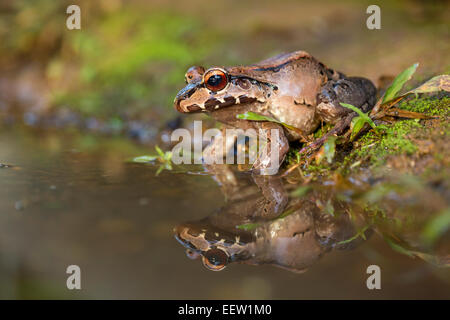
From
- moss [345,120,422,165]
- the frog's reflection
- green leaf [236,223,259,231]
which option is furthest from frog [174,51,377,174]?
green leaf [236,223,259,231]

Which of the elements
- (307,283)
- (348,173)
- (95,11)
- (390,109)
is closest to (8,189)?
(307,283)

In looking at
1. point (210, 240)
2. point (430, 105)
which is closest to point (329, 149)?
point (430, 105)

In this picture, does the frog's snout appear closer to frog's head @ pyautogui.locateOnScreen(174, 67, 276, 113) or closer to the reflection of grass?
frog's head @ pyautogui.locateOnScreen(174, 67, 276, 113)

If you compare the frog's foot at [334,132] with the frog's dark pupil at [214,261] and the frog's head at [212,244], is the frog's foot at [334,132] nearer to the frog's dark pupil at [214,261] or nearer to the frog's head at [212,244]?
the frog's head at [212,244]

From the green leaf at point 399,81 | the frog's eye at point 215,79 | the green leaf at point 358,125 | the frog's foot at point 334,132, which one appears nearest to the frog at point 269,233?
the frog's foot at point 334,132

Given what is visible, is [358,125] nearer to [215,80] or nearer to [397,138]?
[397,138]

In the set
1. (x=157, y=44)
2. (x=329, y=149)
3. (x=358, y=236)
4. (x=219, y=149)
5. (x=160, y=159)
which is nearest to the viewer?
(x=358, y=236)
